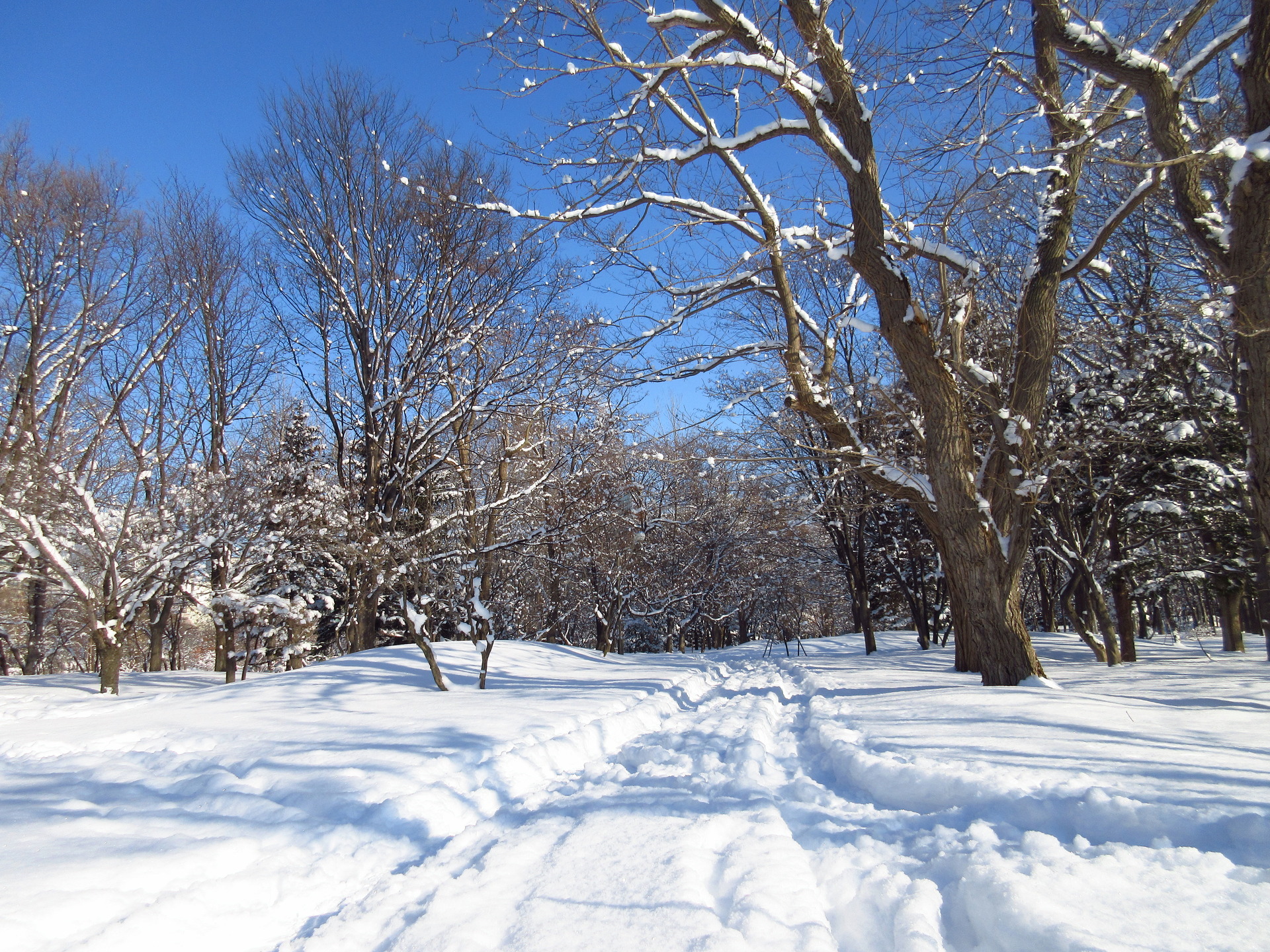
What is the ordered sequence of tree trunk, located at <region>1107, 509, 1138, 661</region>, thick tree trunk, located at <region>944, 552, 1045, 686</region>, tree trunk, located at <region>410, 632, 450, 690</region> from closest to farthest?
thick tree trunk, located at <region>944, 552, 1045, 686</region> → tree trunk, located at <region>410, 632, 450, 690</region> → tree trunk, located at <region>1107, 509, 1138, 661</region>

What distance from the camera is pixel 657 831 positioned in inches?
121

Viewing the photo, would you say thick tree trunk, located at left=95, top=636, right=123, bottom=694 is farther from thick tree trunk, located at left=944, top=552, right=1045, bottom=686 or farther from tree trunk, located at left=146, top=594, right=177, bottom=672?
thick tree trunk, located at left=944, top=552, right=1045, bottom=686

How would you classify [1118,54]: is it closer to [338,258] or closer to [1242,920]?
[1242,920]

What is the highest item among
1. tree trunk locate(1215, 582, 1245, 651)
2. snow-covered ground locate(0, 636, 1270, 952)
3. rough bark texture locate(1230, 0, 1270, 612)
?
rough bark texture locate(1230, 0, 1270, 612)

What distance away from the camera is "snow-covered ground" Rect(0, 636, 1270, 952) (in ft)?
6.97

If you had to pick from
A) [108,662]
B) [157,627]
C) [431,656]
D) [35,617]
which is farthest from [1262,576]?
[35,617]

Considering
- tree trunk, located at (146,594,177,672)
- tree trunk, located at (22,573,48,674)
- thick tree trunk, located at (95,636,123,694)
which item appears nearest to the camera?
thick tree trunk, located at (95,636,123,694)

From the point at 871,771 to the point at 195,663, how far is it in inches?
2168

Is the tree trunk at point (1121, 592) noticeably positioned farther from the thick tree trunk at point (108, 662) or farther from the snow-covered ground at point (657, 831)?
the thick tree trunk at point (108, 662)

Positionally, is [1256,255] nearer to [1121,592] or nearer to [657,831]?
[657,831]

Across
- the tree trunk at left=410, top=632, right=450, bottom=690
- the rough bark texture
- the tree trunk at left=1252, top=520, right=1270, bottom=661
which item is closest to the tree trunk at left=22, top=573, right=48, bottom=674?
the tree trunk at left=410, top=632, right=450, bottom=690

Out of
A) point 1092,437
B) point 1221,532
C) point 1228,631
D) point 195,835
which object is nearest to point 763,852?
point 195,835

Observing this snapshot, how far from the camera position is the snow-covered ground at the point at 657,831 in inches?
83.7

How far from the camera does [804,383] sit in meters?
6.77
